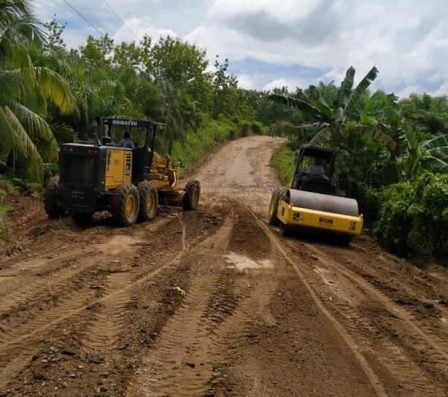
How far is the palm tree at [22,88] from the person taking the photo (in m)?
16.2

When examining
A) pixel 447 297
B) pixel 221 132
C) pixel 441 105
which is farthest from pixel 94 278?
pixel 221 132

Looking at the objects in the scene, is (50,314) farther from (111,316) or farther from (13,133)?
(13,133)

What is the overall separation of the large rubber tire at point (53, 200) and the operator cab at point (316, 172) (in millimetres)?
5905

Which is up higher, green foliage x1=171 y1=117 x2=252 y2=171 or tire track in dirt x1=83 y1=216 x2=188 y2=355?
tire track in dirt x1=83 y1=216 x2=188 y2=355

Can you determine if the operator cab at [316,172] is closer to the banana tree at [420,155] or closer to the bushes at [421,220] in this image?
the bushes at [421,220]

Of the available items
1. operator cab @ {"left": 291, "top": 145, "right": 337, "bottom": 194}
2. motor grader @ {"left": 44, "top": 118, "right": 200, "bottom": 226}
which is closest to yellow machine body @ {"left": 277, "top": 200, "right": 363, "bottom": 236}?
operator cab @ {"left": 291, "top": 145, "right": 337, "bottom": 194}

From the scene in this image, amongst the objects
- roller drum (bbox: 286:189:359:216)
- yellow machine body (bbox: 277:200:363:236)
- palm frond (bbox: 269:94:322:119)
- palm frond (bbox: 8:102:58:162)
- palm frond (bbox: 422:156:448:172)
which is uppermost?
palm frond (bbox: 269:94:322:119)

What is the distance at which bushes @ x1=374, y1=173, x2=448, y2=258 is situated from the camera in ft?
46.4

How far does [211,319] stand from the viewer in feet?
24.2

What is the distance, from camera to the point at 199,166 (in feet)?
132

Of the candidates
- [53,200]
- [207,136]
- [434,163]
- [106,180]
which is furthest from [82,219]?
[207,136]

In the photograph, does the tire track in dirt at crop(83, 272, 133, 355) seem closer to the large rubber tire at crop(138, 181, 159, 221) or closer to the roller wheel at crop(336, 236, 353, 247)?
the large rubber tire at crop(138, 181, 159, 221)

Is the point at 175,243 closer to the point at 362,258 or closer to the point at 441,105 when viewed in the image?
the point at 362,258

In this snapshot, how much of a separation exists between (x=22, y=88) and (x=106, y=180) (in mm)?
4398
